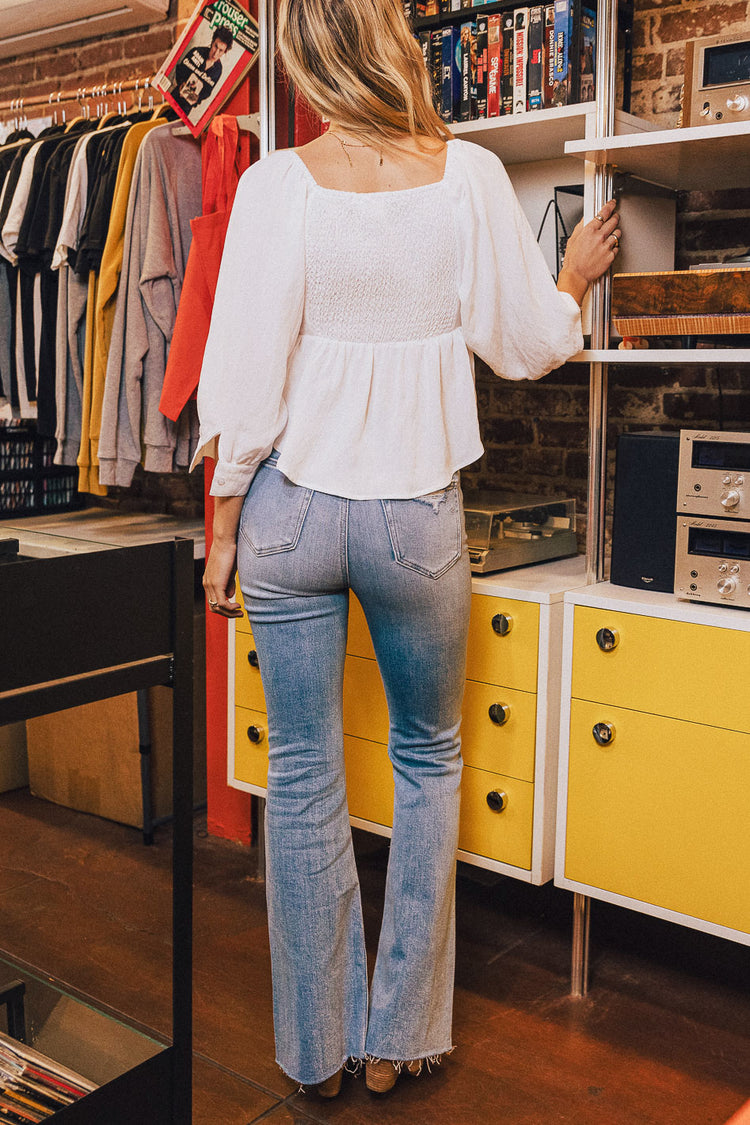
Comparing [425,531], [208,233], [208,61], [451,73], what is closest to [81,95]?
[208,61]

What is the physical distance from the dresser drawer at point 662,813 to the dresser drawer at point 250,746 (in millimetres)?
726

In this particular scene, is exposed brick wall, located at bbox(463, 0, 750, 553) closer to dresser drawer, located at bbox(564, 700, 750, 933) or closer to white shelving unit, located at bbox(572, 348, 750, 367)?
white shelving unit, located at bbox(572, 348, 750, 367)

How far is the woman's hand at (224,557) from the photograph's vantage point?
170cm

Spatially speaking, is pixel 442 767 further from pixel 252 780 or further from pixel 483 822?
pixel 252 780

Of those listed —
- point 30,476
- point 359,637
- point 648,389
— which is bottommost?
point 359,637

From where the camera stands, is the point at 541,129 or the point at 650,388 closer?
the point at 541,129

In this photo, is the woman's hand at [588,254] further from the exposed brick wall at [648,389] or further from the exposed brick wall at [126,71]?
the exposed brick wall at [126,71]

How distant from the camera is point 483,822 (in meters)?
2.08

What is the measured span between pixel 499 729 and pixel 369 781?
0.33 meters

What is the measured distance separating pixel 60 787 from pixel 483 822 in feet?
3.76

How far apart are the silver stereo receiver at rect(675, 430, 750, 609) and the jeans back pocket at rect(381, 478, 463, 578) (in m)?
0.49

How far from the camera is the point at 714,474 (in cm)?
189

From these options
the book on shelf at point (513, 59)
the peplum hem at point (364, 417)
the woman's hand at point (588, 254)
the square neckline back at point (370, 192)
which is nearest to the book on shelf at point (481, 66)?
the book on shelf at point (513, 59)

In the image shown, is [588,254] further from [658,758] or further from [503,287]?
[658,758]
